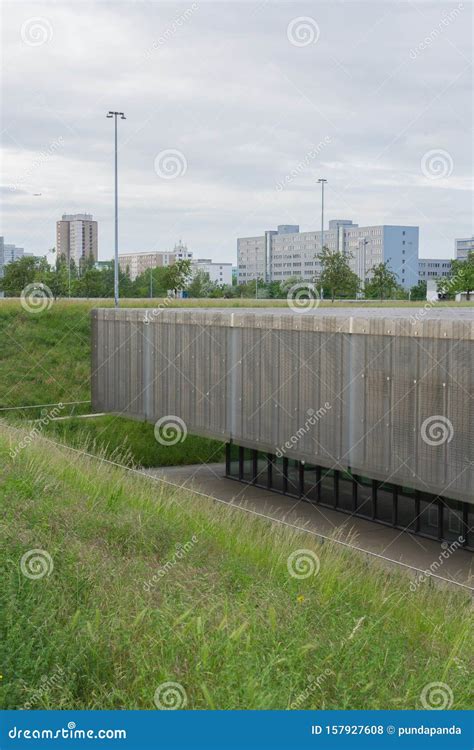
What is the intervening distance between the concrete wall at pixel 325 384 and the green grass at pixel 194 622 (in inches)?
183

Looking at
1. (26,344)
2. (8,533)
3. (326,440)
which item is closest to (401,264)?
(26,344)

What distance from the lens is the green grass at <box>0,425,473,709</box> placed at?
708cm

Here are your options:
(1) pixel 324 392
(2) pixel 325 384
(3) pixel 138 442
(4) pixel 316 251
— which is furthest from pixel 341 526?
(4) pixel 316 251

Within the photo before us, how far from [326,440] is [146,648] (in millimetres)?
11450

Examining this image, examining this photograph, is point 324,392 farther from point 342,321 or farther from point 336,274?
point 336,274

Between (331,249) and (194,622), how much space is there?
95136 millimetres

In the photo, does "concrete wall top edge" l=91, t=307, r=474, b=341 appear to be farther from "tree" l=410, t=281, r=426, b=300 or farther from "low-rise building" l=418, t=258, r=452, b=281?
"low-rise building" l=418, t=258, r=452, b=281

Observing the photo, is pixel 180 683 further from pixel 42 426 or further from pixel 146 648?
pixel 42 426

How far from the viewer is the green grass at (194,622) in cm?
708

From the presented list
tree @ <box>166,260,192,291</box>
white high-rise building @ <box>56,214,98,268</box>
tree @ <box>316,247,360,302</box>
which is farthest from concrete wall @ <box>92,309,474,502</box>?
white high-rise building @ <box>56,214,98,268</box>

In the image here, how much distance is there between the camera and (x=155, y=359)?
2519 cm

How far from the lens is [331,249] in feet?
331

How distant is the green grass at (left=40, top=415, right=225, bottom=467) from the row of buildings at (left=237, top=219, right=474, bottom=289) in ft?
174

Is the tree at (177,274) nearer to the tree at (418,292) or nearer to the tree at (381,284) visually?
the tree at (381,284)
